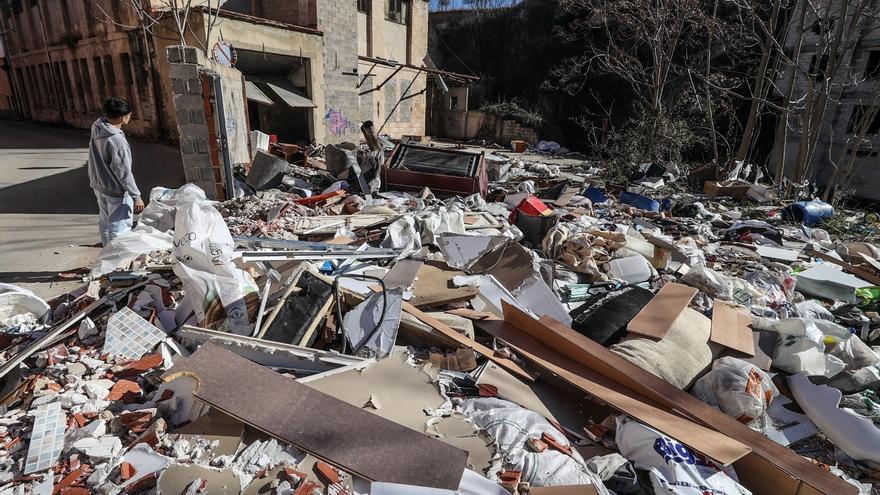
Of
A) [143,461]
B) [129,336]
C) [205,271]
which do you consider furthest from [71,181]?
[143,461]

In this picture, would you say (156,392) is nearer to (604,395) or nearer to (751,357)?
(604,395)

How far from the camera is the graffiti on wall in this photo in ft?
44.3

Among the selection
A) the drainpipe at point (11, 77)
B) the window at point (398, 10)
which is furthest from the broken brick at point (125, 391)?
the drainpipe at point (11, 77)

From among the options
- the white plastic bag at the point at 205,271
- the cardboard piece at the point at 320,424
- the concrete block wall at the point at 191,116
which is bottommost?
the cardboard piece at the point at 320,424

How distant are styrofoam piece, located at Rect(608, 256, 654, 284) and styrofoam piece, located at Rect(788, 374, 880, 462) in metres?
1.66

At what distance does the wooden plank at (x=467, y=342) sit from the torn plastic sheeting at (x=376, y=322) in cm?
19

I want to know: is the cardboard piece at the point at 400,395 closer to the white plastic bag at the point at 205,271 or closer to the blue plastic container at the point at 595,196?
the white plastic bag at the point at 205,271

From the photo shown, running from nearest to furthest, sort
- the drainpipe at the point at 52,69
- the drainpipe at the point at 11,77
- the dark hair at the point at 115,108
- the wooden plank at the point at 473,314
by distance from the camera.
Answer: the wooden plank at the point at 473,314
the dark hair at the point at 115,108
the drainpipe at the point at 52,69
the drainpipe at the point at 11,77

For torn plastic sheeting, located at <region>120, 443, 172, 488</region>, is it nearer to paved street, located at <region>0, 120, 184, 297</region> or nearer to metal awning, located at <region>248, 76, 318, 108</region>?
paved street, located at <region>0, 120, 184, 297</region>

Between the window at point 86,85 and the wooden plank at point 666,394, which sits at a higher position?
the window at point 86,85

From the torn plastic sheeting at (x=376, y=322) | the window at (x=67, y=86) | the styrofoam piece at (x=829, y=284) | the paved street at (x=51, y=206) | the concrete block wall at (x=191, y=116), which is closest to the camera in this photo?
the torn plastic sheeting at (x=376, y=322)

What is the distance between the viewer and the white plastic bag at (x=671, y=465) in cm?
206

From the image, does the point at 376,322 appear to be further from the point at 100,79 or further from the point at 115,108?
the point at 100,79

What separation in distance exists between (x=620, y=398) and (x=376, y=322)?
1.62m
